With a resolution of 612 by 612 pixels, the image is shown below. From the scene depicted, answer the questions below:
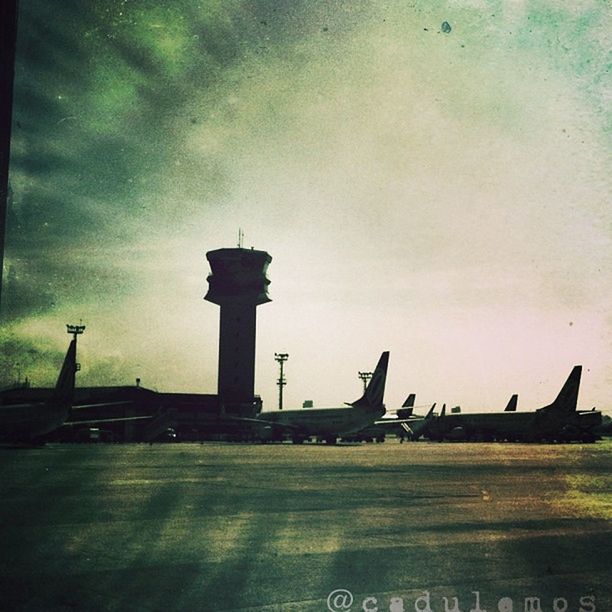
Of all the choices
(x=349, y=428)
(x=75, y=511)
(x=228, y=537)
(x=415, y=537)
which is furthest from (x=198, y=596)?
(x=349, y=428)

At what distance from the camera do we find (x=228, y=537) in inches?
409

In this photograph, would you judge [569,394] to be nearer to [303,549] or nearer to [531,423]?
[531,423]

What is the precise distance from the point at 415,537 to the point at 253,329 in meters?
159

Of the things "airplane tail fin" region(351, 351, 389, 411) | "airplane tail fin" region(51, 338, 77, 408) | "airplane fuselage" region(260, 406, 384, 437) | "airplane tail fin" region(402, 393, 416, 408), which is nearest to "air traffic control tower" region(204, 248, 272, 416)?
"airplane tail fin" region(402, 393, 416, 408)

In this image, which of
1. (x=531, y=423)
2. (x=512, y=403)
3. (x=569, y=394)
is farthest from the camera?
(x=512, y=403)

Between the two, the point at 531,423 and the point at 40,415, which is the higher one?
the point at 40,415

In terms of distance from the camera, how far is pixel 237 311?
16962 centimetres

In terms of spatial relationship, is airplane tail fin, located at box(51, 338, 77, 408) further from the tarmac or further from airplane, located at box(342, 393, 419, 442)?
airplane, located at box(342, 393, 419, 442)

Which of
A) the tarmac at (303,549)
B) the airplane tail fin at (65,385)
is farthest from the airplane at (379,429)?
the tarmac at (303,549)

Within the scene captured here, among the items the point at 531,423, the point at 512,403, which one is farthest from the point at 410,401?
the point at 531,423

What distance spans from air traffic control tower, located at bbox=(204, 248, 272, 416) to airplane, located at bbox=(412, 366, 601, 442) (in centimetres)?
5675

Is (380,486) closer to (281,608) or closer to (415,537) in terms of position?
(415,537)

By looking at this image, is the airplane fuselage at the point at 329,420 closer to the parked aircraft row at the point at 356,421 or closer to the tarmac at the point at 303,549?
the parked aircraft row at the point at 356,421

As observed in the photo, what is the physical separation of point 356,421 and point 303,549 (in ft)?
228
